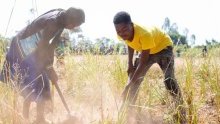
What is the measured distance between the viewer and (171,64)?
4.82 m

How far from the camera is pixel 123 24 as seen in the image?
4191 millimetres

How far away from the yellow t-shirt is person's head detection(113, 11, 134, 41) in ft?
0.35

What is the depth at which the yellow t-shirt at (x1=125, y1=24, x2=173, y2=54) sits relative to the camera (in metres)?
4.34

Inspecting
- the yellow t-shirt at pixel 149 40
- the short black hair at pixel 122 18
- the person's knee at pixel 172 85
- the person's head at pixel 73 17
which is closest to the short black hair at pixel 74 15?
the person's head at pixel 73 17

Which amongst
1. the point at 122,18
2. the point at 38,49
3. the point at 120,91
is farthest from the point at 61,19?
the point at 120,91

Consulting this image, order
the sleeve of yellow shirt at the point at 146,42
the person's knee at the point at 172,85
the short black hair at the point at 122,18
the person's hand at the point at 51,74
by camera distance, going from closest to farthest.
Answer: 1. the short black hair at the point at 122,18
2. the sleeve of yellow shirt at the point at 146,42
3. the person's hand at the point at 51,74
4. the person's knee at the point at 172,85

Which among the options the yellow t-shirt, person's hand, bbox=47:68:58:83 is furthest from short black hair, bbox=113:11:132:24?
person's hand, bbox=47:68:58:83

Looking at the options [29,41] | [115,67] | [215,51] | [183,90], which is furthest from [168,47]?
[29,41]

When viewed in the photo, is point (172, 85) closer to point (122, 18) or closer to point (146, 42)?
point (146, 42)

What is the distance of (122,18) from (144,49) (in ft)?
1.35

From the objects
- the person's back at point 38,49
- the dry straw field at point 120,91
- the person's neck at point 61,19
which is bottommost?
the dry straw field at point 120,91

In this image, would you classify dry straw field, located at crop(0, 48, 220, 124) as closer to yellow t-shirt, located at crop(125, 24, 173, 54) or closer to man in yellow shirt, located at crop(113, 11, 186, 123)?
man in yellow shirt, located at crop(113, 11, 186, 123)

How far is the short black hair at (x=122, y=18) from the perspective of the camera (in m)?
4.19

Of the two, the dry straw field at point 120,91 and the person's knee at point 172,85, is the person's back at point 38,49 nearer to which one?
the dry straw field at point 120,91
